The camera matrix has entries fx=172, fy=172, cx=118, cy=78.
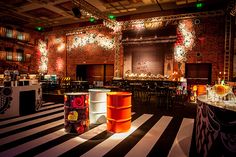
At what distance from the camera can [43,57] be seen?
1414 centimetres

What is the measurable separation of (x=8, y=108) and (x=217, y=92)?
5074mm

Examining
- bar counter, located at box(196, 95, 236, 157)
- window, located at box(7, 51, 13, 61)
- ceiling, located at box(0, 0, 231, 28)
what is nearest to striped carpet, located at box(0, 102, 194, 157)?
bar counter, located at box(196, 95, 236, 157)

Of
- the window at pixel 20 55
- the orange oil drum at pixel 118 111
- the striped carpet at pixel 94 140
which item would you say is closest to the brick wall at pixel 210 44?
the striped carpet at pixel 94 140

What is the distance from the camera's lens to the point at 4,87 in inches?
185

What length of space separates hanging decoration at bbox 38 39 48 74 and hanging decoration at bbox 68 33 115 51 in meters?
2.62

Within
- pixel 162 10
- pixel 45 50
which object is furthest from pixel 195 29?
pixel 45 50

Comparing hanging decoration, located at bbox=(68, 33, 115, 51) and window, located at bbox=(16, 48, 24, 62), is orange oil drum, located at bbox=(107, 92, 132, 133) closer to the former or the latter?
hanging decoration, located at bbox=(68, 33, 115, 51)

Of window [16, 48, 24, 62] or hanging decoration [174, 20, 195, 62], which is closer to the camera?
hanging decoration [174, 20, 195, 62]

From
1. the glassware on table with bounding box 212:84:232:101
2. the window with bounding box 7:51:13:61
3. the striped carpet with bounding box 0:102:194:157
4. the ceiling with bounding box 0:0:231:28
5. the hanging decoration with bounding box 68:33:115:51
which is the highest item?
the ceiling with bounding box 0:0:231:28

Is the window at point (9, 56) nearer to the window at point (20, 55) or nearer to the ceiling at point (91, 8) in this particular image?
the window at point (20, 55)

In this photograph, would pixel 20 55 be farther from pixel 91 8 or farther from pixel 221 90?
pixel 221 90

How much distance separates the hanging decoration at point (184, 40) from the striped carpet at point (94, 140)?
5.59m

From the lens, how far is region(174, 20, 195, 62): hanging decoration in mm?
9188

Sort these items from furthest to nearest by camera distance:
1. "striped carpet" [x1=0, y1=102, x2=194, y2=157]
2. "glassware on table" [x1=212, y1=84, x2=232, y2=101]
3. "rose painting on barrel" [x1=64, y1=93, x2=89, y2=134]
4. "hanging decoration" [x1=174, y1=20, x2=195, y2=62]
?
"hanging decoration" [x1=174, y1=20, x2=195, y2=62] → "rose painting on barrel" [x1=64, y1=93, x2=89, y2=134] → "striped carpet" [x1=0, y1=102, x2=194, y2=157] → "glassware on table" [x1=212, y1=84, x2=232, y2=101]
